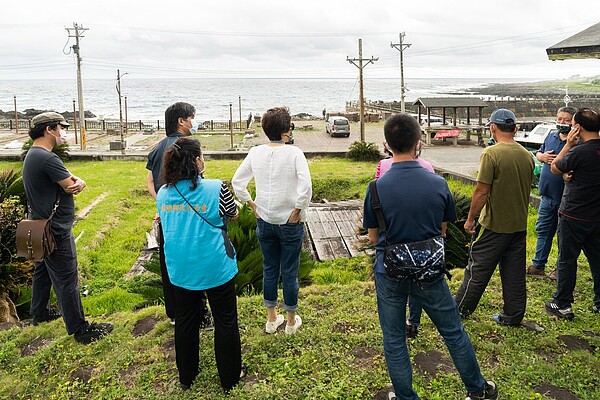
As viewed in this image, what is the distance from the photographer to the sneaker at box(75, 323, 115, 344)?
12.2 feet

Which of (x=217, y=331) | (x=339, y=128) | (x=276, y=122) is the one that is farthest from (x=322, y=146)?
(x=217, y=331)

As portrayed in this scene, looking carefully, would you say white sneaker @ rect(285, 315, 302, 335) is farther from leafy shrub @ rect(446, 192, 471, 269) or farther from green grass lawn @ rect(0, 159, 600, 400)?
leafy shrub @ rect(446, 192, 471, 269)

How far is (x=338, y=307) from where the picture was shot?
424 cm

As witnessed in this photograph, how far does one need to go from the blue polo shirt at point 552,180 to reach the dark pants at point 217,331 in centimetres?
324

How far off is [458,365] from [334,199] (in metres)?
9.12

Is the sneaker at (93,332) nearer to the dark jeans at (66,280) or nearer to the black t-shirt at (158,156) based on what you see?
the dark jeans at (66,280)

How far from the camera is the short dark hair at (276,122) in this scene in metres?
3.29

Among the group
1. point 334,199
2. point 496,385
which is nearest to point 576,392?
point 496,385

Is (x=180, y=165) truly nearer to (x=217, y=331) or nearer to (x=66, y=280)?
(x=217, y=331)

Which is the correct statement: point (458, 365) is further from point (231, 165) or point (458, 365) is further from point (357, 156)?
point (357, 156)

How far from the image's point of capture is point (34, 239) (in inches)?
137

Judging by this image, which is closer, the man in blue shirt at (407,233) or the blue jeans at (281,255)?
the man in blue shirt at (407,233)

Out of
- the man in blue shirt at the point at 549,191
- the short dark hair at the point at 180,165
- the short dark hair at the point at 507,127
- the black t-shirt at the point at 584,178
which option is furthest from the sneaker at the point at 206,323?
the man in blue shirt at the point at 549,191

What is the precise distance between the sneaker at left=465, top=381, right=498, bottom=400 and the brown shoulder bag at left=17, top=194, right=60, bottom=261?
3019 mm
